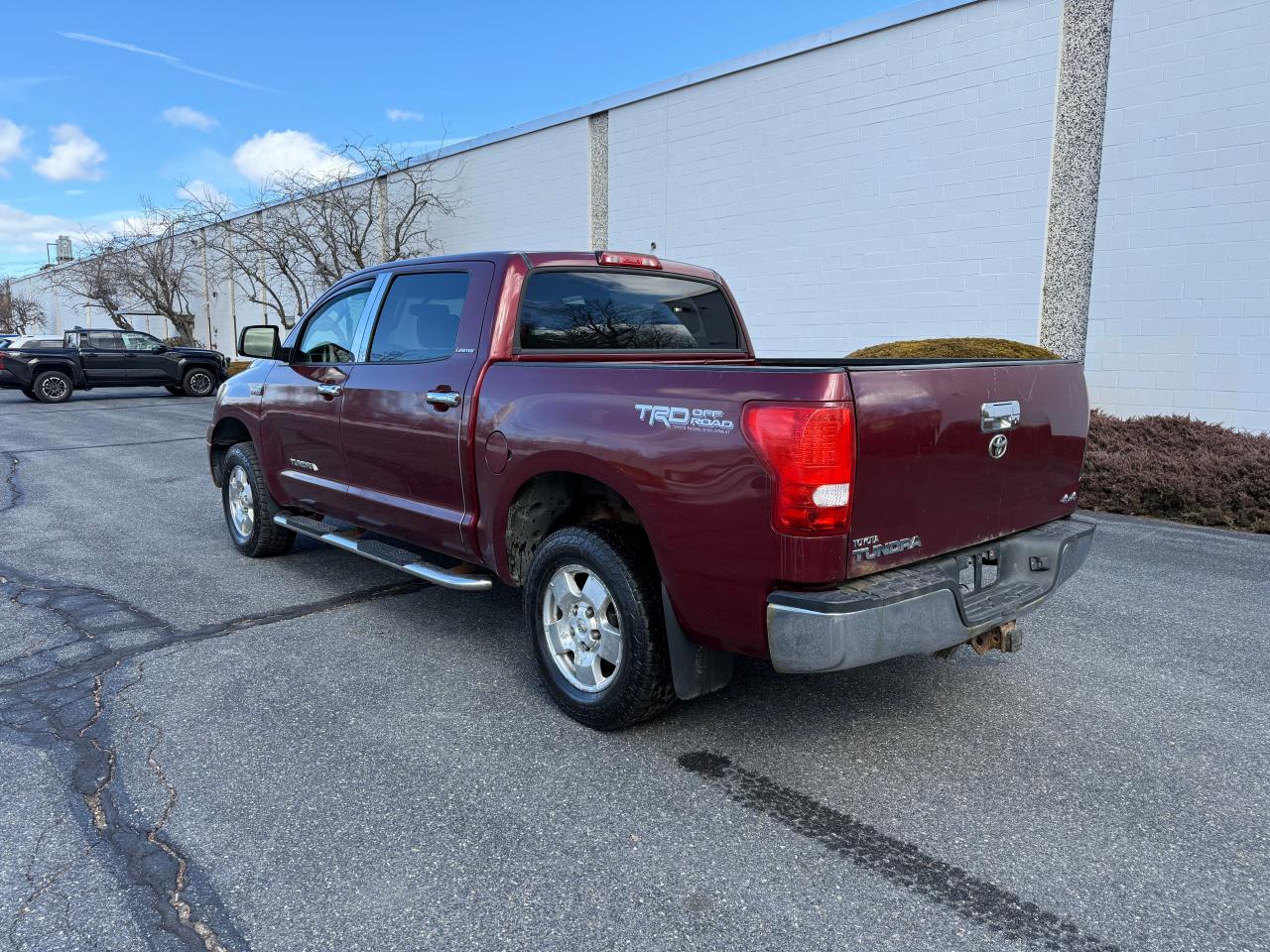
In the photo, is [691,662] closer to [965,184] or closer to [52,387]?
[965,184]

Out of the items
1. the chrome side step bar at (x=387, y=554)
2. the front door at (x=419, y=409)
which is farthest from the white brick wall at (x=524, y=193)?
the front door at (x=419, y=409)

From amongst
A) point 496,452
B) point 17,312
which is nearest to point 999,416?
point 496,452

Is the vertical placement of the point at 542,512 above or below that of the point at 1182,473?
above

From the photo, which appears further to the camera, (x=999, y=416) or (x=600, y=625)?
(x=600, y=625)

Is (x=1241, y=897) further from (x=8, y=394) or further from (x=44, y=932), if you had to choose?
(x=8, y=394)

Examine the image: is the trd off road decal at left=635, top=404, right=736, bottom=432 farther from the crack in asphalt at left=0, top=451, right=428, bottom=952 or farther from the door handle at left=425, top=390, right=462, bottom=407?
the crack in asphalt at left=0, top=451, right=428, bottom=952

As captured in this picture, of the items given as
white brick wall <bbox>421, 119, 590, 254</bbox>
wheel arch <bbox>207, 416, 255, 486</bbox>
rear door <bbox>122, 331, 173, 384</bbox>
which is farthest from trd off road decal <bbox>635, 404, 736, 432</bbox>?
rear door <bbox>122, 331, 173, 384</bbox>

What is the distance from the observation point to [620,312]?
181 inches

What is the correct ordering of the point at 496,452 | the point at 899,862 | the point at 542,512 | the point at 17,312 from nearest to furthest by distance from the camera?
the point at 899,862 < the point at 496,452 < the point at 542,512 < the point at 17,312

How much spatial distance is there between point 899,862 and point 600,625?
1409mm

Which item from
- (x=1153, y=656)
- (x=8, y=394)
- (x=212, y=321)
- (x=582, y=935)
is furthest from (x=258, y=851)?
(x=212, y=321)

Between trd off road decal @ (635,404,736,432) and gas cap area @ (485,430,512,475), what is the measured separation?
86 centimetres

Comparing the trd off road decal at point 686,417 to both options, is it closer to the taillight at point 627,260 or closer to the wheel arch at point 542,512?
the wheel arch at point 542,512

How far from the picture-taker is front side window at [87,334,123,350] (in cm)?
2123
